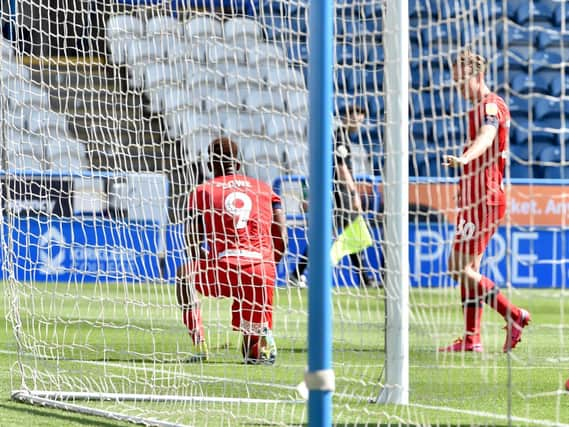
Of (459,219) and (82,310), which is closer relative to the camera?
(459,219)

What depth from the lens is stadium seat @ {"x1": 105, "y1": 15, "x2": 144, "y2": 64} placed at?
696 centimetres

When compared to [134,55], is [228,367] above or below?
below

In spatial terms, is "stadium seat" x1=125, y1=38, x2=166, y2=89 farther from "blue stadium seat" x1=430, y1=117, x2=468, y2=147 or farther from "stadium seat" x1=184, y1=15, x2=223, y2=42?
"blue stadium seat" x1=430, y1=117, x2=468, y2=147

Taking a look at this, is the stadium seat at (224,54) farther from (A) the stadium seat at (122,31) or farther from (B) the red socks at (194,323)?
(B) the red socks at (194,323)

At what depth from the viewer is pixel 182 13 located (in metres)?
6.61

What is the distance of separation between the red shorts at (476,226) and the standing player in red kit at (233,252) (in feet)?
3.50

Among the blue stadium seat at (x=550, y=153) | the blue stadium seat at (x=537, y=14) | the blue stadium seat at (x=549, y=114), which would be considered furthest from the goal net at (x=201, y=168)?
the blue stadium seat at (x=537, y=14)

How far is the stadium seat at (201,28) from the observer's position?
21.2 feet

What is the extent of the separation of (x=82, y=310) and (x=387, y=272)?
5.06m

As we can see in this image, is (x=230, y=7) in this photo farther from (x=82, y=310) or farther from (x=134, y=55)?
(x=82, y=310)

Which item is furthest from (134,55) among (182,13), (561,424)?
(561,424)

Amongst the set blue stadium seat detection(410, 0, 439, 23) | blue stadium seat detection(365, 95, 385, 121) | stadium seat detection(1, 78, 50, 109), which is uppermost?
blue stadium seat detection(410, 0, 439, 23)

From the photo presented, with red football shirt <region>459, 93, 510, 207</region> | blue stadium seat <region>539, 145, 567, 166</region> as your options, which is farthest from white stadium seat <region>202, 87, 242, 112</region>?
blue stadium seat <region>539, 145, 567, 166</region>

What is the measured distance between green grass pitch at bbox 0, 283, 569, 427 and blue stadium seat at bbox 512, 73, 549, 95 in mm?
7629
